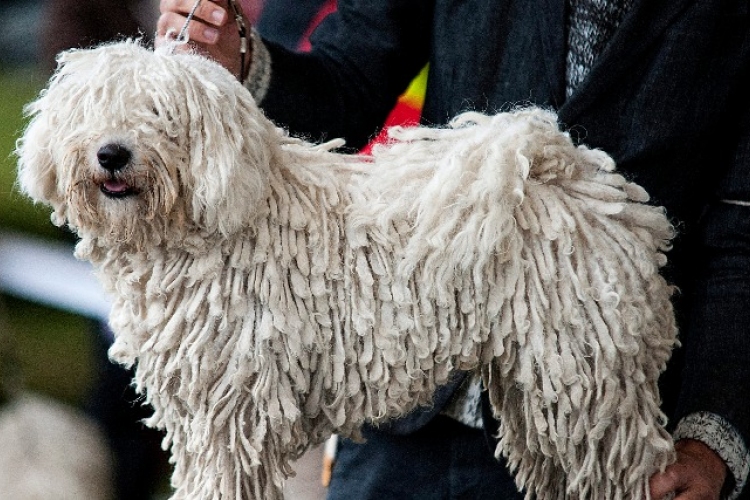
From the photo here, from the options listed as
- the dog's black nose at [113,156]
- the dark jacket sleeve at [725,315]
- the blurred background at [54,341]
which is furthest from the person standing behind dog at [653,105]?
the dog's black nose at [113,156]

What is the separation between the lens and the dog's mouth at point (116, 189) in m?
0.71

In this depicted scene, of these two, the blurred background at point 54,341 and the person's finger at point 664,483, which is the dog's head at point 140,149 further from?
the person's finger at point 664,483

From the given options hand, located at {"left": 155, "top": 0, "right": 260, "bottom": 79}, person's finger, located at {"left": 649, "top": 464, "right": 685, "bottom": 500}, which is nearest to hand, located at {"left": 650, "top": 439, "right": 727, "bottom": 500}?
person's finger, located at {"left": 649, "top": 464, "right": 685, "bottom": 500}

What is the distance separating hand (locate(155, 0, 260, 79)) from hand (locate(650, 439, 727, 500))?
0.56 m

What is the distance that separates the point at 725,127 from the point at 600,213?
31 cm

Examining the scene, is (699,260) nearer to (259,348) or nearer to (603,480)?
(603,480)

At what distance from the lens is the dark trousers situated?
1134 millimetres

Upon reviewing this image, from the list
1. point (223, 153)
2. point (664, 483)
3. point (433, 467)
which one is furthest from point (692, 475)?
point (223, 153)

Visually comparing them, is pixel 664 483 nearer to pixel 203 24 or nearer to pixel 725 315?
pixel 725 315

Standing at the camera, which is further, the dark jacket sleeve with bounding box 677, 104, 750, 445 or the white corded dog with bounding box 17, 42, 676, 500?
the dark jacket sleeve with bounding box 677, 104, 750, 445

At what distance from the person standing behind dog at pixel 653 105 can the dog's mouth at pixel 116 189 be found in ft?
0.76

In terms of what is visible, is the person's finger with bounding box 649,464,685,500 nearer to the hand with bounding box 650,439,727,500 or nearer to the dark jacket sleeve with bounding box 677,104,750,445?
the hand with bounding box 650,439,727,500

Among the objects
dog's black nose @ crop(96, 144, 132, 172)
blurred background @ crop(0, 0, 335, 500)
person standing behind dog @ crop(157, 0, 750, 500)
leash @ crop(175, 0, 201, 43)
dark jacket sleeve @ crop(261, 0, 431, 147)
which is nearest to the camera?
blurred background @ crop(0, 0, 335, 500)

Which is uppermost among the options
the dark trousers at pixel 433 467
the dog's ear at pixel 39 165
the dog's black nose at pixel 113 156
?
the dog's black nose at pixel 113 156
